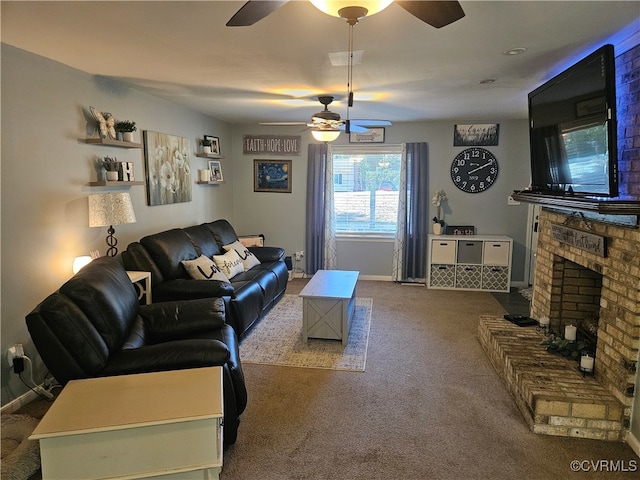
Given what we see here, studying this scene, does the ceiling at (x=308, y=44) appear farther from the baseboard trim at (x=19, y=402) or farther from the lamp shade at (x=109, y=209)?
the baseboard trim at (x=19, y=402)

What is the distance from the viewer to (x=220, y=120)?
5.91m

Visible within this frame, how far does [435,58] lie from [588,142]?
1093 mm

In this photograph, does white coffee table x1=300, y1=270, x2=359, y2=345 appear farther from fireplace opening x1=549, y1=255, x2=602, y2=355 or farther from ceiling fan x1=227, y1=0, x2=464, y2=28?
ceiling fan x1=227, y1=0, x2=464, y2=28

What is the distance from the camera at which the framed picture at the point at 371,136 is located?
19.6ft

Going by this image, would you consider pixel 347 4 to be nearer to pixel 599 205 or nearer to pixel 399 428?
pixel 599 205

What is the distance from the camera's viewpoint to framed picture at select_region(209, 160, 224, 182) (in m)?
5.59

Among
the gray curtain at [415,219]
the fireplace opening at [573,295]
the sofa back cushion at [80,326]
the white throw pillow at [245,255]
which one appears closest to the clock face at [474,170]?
the gray curtain at [415,219]

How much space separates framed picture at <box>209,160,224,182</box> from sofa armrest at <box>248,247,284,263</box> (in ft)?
3.72

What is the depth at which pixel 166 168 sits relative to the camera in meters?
4.45

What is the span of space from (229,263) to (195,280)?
0.73 meters

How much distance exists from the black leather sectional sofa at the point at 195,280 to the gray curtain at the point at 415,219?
2217 millimetres

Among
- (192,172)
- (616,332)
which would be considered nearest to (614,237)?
(616,332)

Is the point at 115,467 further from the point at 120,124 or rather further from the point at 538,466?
the point at 120,124

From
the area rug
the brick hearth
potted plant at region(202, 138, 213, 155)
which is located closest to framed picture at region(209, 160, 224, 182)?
potted plant at region(202, 138, 213, 155)
